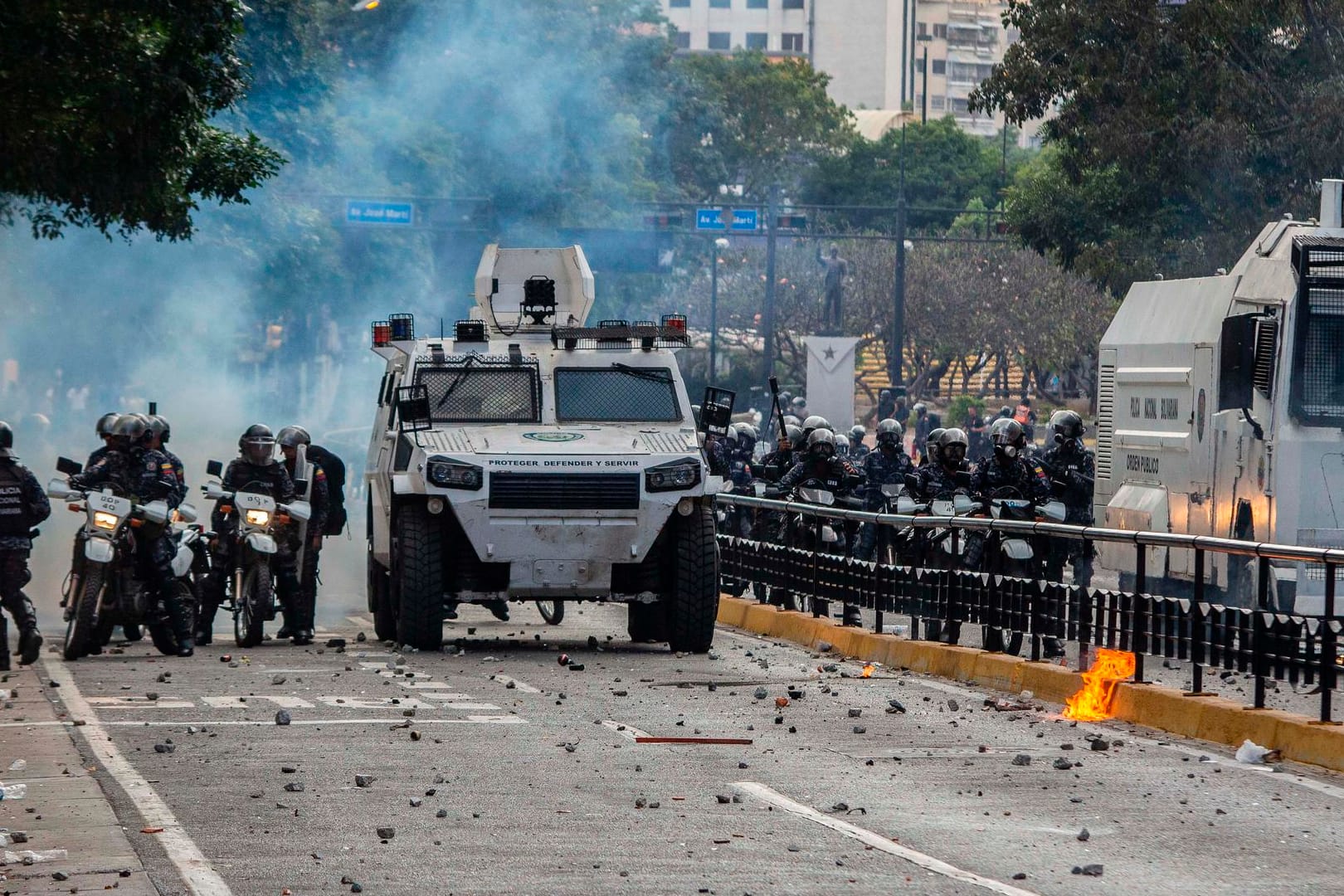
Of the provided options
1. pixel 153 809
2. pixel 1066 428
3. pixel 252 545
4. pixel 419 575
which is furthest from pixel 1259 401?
pixel 153 809

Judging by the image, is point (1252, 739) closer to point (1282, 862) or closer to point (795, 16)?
point (1282, 862)

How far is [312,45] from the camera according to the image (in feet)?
137

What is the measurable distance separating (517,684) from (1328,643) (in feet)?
18.3

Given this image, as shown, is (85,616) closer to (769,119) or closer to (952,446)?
(952,446)

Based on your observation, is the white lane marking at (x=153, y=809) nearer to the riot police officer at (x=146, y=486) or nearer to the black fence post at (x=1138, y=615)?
the riot police officer at (x=146, y=486)

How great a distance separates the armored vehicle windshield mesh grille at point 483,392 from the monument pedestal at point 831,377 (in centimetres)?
1294

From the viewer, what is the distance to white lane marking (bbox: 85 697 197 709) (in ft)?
41.7

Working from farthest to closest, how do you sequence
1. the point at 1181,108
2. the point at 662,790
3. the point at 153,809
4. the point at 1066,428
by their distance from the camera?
the point at 1181,108
the point at 1066,428
the point at 662,790
the point at 153,809

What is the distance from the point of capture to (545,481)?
1585 cm

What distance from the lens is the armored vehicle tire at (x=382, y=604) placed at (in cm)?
1770

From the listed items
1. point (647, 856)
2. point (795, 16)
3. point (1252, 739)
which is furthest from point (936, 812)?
point (795, 16)

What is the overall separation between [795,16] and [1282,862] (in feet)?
430

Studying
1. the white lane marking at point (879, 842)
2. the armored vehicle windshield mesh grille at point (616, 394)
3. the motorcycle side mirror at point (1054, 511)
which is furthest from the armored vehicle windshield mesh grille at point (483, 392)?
the white lane marking at point (879, 842)

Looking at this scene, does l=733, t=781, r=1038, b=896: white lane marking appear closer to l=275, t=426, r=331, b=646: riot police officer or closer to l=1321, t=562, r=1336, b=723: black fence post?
l=1321, t=562, r=1336, b=723: black fence post
